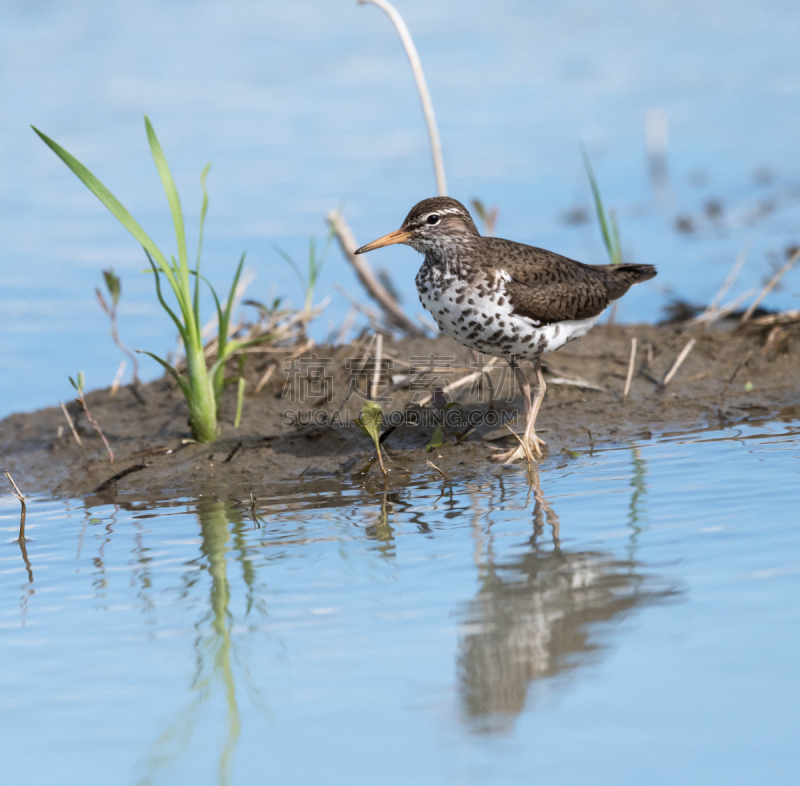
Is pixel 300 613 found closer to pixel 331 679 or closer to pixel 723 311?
pixel 331 679

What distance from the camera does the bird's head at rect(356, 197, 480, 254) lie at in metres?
7.23

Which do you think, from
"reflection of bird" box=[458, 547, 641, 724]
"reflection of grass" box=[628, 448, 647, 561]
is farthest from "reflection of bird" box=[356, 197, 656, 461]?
"reflection of bird" box=[458, 547, 641, 724]

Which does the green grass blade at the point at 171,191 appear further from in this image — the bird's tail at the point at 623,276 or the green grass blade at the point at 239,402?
the bird's tail at the point at 623,276

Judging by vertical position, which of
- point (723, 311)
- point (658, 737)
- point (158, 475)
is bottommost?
point (658, 737)

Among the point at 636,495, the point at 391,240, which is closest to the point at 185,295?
the point at 391,240

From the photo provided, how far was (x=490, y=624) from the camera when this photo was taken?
12.7 feet

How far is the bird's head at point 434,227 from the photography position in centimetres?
723

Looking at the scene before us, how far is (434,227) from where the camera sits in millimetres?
7312

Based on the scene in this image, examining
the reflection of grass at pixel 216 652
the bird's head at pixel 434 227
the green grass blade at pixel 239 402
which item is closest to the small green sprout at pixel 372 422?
the reflection of grass at pixel 216 652

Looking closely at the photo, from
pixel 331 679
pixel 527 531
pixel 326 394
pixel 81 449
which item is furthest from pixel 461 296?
pixel 331 679

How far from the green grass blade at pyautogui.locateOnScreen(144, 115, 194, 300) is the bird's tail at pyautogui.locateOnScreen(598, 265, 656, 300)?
3.41 metres

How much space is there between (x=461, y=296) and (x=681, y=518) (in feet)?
8.08

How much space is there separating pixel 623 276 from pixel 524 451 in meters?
2.25

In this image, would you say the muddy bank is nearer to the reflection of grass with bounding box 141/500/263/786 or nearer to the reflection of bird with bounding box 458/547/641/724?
the reflection of grass with bounding box 141/500/263/786
